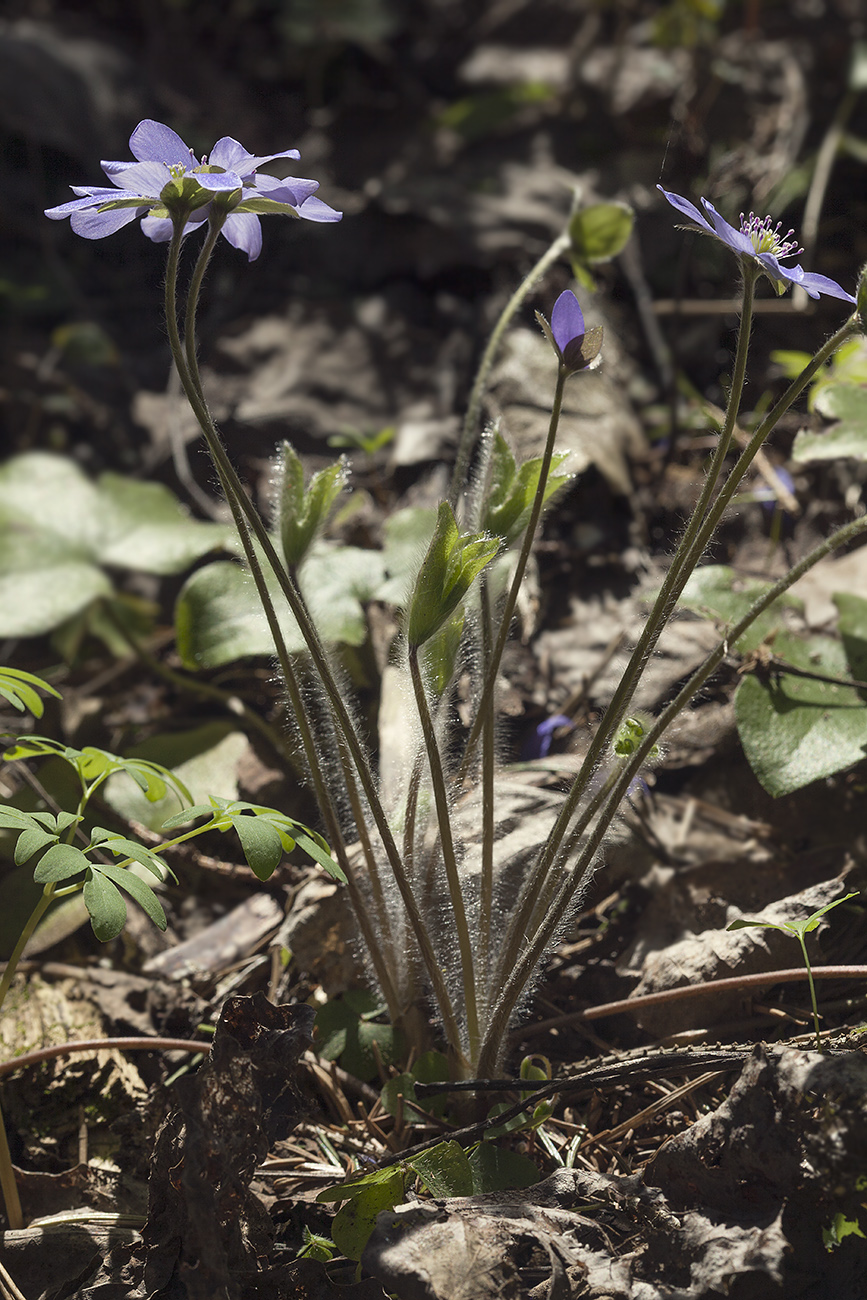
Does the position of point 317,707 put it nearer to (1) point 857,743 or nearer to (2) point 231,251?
(1) point 857,743

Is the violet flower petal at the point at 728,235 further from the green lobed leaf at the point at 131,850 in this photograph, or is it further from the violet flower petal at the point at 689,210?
the green lobed leaf at the point at 131,850

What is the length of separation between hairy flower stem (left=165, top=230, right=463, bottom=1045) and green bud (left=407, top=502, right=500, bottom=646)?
0.18 meters

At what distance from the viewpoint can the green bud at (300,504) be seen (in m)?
1.34

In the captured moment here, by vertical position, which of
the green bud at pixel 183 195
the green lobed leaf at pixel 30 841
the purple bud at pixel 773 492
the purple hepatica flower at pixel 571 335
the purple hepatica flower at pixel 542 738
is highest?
the green bud at pixel 183 195

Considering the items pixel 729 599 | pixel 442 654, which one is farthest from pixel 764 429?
pixel 729 599

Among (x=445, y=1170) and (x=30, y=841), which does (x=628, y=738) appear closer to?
(x=445, y=1170)

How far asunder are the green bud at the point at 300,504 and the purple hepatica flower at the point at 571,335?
40cm

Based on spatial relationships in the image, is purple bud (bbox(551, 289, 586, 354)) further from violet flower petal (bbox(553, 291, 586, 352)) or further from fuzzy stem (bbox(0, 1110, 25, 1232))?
fuzzy stem (bbox(0, 1110, 25, 1232))

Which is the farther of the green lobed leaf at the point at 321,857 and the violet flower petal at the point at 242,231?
the violet flower petal at the point at 242,231

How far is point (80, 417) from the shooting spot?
3.56 metres

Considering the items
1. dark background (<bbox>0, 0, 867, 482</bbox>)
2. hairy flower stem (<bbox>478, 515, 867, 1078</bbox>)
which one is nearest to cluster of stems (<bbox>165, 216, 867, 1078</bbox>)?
hairy flower stem (<bbox>478, 515, 867, 1078</bbox>)

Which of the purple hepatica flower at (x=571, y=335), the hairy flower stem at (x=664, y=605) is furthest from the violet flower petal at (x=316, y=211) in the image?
the hairy flower stem at (x=664, y=605)

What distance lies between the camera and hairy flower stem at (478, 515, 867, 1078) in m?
1.20

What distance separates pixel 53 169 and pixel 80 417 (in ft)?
4.63
